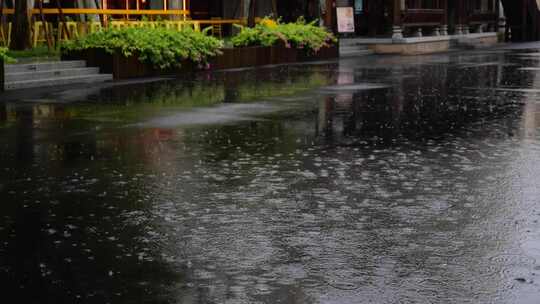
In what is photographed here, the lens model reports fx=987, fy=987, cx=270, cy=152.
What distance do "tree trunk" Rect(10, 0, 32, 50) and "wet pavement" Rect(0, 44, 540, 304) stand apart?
881 cm

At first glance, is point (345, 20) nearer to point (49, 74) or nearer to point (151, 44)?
point (151, 44)

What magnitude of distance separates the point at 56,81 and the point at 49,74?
Answer: 353 mm

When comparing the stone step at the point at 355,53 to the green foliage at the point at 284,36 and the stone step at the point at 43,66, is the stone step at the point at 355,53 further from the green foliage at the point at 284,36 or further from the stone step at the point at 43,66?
the stone step at the point at 43,66

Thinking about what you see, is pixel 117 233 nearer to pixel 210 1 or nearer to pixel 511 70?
pixel 511 70

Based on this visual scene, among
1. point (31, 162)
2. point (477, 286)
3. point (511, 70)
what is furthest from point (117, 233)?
point (511, 70)

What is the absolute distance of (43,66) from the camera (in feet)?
71.2

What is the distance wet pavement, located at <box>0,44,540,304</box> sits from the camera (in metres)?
5.77

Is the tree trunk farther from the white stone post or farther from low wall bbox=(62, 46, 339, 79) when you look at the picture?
the white stone post

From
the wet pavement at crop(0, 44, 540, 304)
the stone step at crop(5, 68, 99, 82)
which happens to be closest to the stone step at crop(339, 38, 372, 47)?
the stone step at crop(5, 68, 99, 82)

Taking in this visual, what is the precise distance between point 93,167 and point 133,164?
16.3 inches

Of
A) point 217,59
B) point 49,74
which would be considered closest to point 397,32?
point 217,59

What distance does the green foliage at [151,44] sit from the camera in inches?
925

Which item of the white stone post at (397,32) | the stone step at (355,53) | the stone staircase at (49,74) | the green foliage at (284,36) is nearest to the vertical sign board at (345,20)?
the stone step at (355,53)

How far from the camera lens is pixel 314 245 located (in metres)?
6.66
